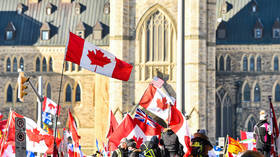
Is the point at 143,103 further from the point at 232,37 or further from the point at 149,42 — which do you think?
the point at 232,37

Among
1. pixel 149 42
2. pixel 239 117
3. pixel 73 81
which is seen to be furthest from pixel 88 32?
pixel 239 117

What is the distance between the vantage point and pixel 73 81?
58.1 metres

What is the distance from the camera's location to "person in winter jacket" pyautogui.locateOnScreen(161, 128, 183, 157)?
1705 cm

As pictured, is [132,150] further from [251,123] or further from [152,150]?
[251,123]

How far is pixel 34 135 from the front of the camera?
66.1ft

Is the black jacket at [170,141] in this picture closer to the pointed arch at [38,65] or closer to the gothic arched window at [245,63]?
the gothic arched window at [245,63]

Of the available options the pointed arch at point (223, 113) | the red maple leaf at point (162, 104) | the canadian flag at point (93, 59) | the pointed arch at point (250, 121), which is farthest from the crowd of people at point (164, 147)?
the pointed arch at point (250, 121)

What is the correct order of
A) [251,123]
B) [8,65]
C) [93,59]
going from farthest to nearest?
[8,65]
[251,123]
[93,59]

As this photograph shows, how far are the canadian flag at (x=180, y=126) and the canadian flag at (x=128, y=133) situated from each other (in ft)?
3.70

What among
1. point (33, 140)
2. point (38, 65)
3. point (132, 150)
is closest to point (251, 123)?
point (38, 65)

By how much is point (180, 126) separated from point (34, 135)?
3.97 metres

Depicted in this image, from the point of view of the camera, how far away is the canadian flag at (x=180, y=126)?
18.7 m

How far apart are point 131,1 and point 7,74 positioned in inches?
529

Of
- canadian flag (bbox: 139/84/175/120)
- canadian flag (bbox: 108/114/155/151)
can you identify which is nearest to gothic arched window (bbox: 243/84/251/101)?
canadian flag (bbox: 139/84/175/120)
